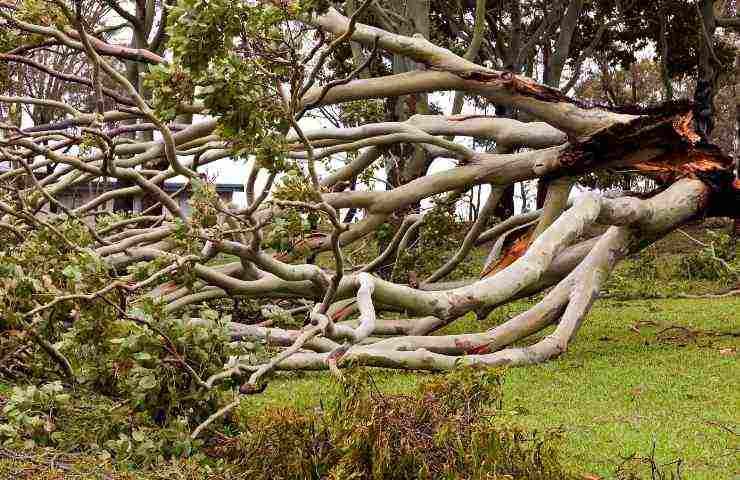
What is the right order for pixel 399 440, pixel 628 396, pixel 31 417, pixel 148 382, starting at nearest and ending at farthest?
pixel 399 440, pixel 31 417, pixel 148 382, pixel 628 396

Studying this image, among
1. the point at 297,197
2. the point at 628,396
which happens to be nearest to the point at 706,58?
the point at 628,396

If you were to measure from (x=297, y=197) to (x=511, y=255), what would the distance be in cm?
347

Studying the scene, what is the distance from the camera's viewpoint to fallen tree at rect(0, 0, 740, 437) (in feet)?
20.0

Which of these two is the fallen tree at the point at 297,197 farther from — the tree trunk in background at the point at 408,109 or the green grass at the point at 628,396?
the tree trunk in background at the point at 408,109

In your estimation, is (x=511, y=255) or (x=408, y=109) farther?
(x=408, y=109)

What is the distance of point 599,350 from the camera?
30.1 ft

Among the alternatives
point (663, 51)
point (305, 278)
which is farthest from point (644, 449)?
point (663, 51)

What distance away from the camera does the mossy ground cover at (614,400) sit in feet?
16.4

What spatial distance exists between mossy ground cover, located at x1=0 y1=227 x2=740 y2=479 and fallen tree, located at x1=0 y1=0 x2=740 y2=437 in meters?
0.37

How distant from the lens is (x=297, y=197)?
22.9 ft

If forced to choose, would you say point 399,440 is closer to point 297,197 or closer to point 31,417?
point 31,417

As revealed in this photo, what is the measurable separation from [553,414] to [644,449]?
110cm

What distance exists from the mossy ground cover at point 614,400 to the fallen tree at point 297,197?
0.37 meters

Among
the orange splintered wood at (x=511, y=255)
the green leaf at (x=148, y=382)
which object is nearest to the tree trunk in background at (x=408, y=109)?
the orange splintered wood at (x=511, y=255)
